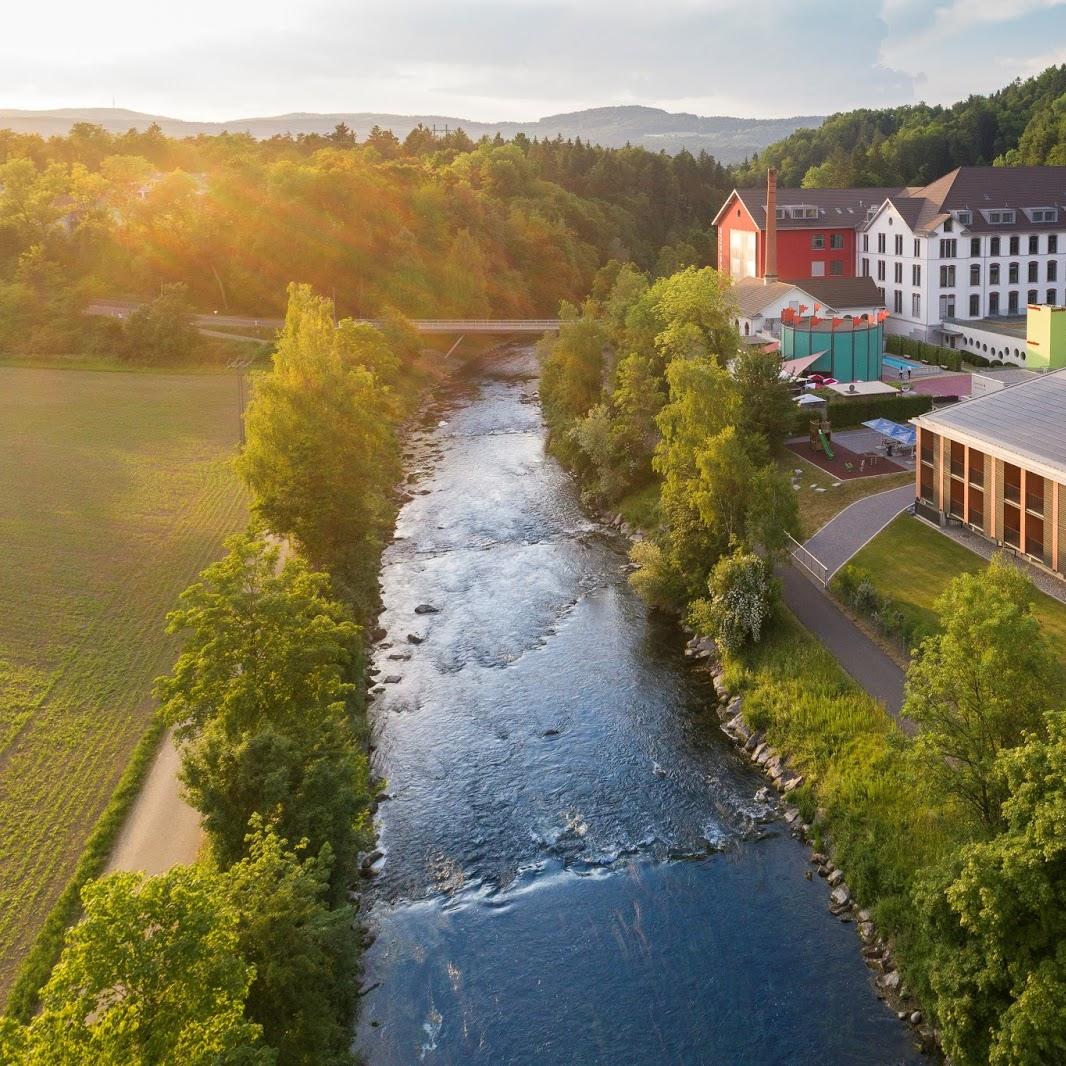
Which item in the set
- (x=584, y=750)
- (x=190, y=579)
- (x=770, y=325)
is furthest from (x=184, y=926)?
(x=770, y=325)

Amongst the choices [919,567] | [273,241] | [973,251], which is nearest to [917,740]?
[919,567]

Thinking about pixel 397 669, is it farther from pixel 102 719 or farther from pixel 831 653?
pixel 831 653

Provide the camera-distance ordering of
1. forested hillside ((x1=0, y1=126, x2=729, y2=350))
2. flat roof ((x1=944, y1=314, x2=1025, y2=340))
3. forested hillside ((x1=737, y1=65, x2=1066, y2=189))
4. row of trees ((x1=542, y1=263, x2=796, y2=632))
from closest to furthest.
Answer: row of trees ((x1=542, y1=263, x2=796, y2=632))
flat roof ((x1=944, y1=314, x2=1025, y2=340))
forested hillside ((x1=0, y1=126, x2=729, y2=350))
forested hillside ((x1=737, y1=65, x2=1066, y2=189))

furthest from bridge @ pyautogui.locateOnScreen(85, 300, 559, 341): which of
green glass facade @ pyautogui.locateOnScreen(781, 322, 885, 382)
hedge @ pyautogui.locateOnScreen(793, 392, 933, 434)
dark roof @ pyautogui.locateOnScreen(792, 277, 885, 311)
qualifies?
hedge @ pyautogui.locateOnScreen(793, 392, 933, 434)

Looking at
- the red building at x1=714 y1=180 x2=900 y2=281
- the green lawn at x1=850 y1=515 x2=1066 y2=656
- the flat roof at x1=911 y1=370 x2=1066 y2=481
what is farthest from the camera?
the red building at x1=714 y1=180 x2=900 y2=281

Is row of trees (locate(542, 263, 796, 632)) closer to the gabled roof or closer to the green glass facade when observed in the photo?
the green glass facade

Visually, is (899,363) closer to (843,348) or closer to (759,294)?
(843,348)

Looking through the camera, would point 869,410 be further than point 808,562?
Yes
